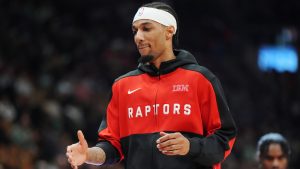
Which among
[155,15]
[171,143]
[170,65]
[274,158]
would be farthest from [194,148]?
[274,158]

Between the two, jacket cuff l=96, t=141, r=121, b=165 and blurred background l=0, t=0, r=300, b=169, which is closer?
jacket cuff l=96, t=141, r=121, b=165

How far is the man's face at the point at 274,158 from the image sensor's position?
228 inches

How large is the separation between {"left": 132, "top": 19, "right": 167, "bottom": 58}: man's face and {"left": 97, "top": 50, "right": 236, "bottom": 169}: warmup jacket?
0.11 m

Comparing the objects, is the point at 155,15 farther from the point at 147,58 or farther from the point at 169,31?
the point at 147,58

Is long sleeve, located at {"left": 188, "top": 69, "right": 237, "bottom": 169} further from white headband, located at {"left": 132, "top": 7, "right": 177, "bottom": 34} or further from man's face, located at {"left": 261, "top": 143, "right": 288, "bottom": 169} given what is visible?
man's face, located at {"left": 261, "top": 143, "right": 288, "bottom": 169}

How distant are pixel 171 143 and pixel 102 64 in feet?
30.4

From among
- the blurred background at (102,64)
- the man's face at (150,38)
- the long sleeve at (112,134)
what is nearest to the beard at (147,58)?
the man's face at (150,38)

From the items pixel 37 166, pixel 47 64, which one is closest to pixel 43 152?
pixel 37 166

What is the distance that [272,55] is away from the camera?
46.3 feet

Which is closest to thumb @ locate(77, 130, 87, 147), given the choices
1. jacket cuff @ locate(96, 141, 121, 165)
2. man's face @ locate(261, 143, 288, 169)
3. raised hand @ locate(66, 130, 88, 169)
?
raised hand @ locate(66, 130, 88, 169)

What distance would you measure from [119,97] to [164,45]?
0.43 m

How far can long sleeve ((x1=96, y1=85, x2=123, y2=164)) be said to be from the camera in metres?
4.37

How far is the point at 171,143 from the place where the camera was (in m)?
3.79

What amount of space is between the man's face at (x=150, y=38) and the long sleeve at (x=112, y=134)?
360 mm
